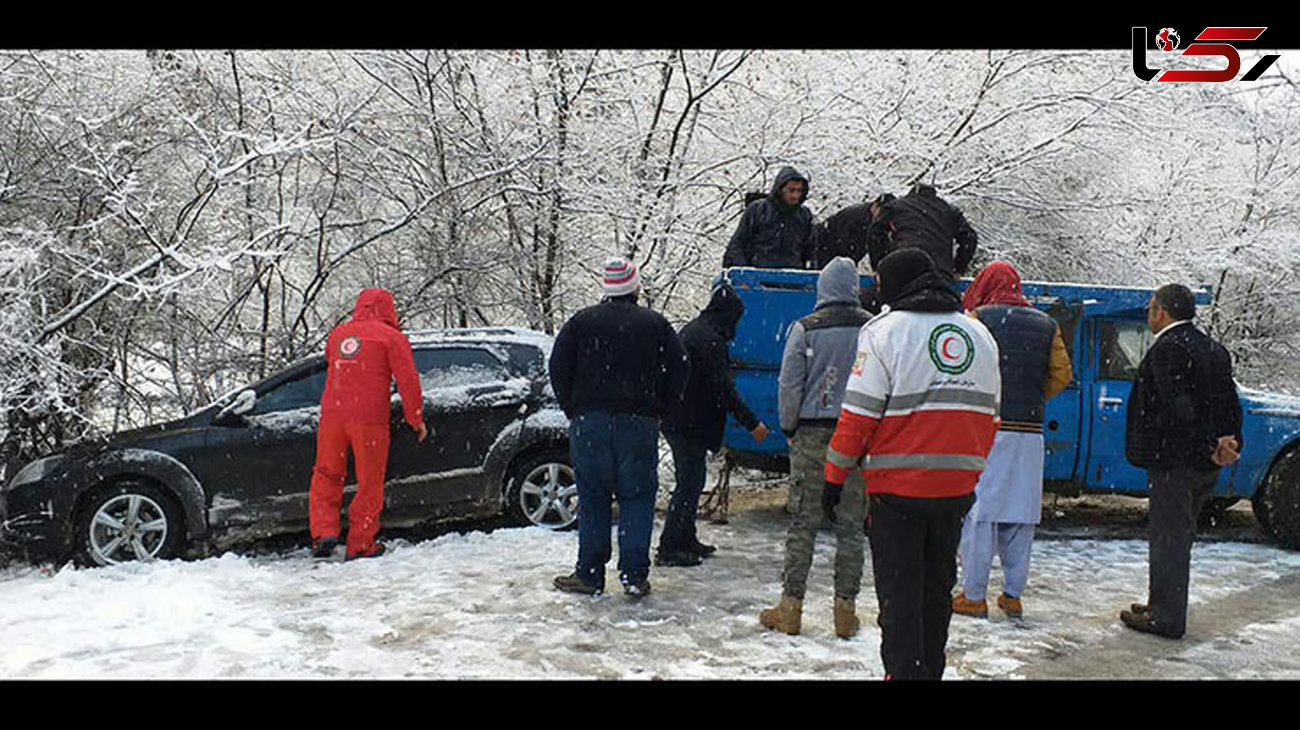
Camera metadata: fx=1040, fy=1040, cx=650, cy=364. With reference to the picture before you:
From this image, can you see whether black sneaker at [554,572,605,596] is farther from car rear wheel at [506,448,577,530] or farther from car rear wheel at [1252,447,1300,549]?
car rear wheel at [1252,447,1300,549]

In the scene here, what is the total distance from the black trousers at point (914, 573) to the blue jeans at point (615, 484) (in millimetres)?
2009

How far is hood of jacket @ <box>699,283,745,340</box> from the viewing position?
676 cm

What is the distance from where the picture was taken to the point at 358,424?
703cm

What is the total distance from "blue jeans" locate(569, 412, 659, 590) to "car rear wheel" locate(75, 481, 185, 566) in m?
3.06

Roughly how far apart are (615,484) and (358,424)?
2048 mm

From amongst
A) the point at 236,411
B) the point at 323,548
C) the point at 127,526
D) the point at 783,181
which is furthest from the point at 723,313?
the point at 127,526

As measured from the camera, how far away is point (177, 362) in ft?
30.2

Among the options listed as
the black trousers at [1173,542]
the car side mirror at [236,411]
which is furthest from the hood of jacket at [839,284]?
the car side mirror at [236,411]

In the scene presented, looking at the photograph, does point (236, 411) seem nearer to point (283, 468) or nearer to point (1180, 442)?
point (283, 468)

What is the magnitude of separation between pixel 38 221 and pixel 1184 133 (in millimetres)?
12082

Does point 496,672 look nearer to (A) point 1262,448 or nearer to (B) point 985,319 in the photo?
(B) point 985,319

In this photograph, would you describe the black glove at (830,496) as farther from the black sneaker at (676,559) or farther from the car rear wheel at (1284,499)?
the car rear wheel at (1284,499)

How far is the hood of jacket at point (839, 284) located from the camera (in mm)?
5570

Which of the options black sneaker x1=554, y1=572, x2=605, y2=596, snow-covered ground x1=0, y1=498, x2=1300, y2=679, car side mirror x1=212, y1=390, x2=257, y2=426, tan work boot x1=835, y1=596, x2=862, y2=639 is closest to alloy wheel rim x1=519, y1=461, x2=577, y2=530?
snow-covered ground x1=0, y1=498, x2=1300, y2=679
